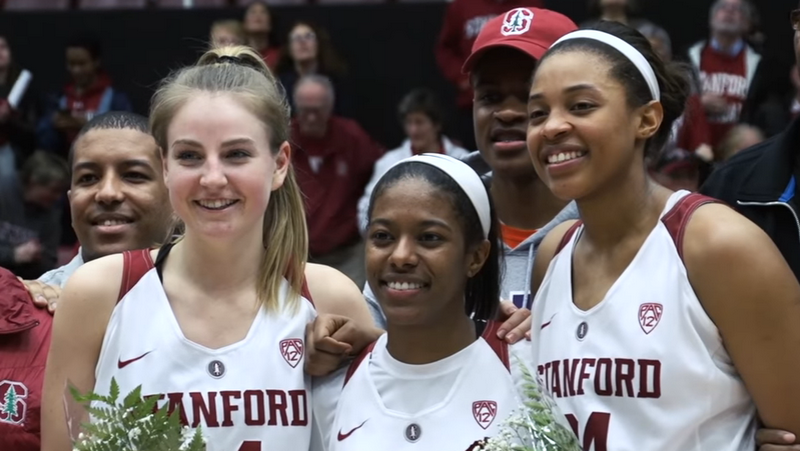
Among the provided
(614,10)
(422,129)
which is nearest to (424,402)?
(422,129)

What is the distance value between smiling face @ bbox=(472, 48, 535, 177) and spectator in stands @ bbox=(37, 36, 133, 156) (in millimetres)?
5494

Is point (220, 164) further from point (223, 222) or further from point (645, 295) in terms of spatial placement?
point (645, 295)

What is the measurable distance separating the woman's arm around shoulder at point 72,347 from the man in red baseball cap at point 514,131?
111 cm

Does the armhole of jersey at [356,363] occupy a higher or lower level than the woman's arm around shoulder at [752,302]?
lower

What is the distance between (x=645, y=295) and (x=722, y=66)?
5.69 meters

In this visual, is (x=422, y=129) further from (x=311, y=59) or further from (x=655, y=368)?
(x=655, y=368)

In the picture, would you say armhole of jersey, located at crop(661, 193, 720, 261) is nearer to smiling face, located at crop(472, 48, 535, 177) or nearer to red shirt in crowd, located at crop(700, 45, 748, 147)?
smiling face, located at crop(472, 48, 535, 177)

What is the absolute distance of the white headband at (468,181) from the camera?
314 cm

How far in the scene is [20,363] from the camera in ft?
11.3

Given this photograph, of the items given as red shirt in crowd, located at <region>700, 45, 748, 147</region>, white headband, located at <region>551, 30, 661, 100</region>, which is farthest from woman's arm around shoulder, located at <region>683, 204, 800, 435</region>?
red shirt in crowd, located at <region>700, 45, 748, 147</region>

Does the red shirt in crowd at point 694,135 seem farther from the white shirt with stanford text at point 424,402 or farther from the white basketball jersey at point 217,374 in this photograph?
the white basketball jersey at point 217,374

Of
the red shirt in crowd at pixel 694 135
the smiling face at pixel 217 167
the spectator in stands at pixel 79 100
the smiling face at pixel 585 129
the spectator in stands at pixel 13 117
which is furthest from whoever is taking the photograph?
the spectator in stands at pixel 79 100

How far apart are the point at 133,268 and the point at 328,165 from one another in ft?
15.4

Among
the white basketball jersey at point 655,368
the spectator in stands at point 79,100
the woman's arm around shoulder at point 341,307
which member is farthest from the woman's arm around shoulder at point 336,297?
the spectator in stands at point 79,100
